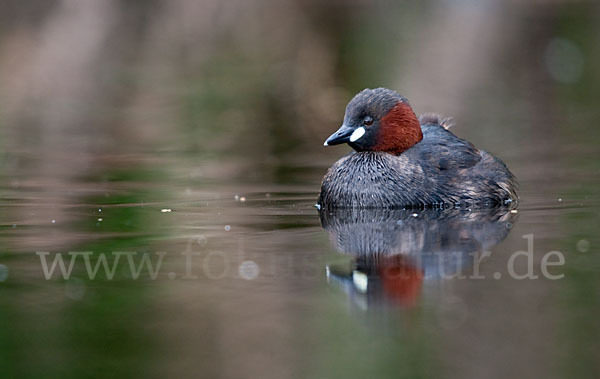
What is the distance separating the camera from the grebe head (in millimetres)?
9227

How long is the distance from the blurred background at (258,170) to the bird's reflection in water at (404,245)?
0.16 meters

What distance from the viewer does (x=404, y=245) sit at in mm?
7043

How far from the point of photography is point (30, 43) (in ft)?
66.8

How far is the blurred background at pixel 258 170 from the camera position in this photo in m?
4.79

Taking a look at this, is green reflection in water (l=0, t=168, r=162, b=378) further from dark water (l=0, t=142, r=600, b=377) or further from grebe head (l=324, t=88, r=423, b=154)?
grebe head (l=324, t=88, r=423, b=154)

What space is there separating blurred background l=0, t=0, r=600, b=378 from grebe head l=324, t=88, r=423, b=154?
0.77m

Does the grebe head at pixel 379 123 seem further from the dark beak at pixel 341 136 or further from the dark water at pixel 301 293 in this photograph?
the dark water at pixel 301 293

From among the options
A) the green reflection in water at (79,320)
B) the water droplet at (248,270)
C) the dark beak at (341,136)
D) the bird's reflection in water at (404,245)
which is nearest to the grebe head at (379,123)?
the dark beak at (341,136)

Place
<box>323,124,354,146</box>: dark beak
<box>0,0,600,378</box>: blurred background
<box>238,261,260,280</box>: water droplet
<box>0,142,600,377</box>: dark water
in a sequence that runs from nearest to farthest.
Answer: <box>0,142,600,377</box>: dark water
<box>0,0,600,378</box>: blurred background
<box>238,261,260,280</box>: water droplet
<box>323,124,354,146</box>: dark beak

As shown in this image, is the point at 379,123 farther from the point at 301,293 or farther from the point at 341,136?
the point at 301,293

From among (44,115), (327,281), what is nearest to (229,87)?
(44,115)

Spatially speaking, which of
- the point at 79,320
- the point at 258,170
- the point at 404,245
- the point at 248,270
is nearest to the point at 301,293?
the point at 248,270

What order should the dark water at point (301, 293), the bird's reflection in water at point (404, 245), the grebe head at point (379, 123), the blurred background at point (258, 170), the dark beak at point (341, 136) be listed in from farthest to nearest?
the grebe head at point (379, 123), the dark beak at point (341, 136), the bird's reflection in water at point (404, 245), the blurred background at point (258, 170), the dark water at point (301, 293)

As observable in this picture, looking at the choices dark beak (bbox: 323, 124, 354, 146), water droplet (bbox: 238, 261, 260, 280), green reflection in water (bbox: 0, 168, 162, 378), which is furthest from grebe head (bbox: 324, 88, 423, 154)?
water droplet (bbox: 238, 261, 260, 280)
